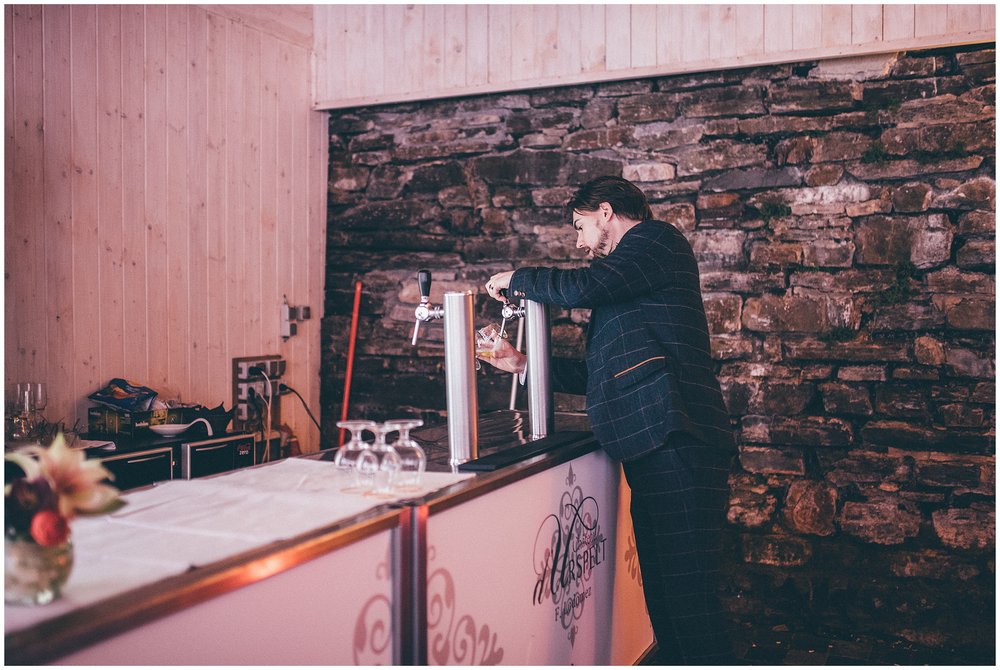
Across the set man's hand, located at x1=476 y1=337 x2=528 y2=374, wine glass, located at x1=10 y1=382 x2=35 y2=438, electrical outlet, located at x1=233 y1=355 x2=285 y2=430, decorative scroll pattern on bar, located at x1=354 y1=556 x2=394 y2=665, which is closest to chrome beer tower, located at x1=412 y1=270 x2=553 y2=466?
man's hand, located at x1=476 y1=337 x2=528 y2=374

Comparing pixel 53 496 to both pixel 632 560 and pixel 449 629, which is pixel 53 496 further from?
pixel 632 560

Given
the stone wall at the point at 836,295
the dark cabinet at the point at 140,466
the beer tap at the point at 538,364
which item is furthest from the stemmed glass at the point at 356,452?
the stone wall at the point at 836,295

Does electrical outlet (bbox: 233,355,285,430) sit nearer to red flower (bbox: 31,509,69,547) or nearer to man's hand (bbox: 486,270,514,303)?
man's hand (bbox: 486,270,514,303)

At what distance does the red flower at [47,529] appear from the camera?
3.75 ft

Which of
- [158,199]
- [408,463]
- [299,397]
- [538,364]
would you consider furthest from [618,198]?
[299,397]

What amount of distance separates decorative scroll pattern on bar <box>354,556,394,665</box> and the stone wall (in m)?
2.61

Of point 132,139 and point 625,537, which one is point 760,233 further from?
point 132,139

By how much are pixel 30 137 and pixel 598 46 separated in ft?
8.07

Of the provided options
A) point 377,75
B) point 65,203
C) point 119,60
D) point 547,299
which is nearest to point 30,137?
point 65,203

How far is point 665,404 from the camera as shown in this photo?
7.69 feet

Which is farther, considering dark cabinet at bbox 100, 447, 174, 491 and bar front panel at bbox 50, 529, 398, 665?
dark cabinet at bbox 100, 447, 174, 491

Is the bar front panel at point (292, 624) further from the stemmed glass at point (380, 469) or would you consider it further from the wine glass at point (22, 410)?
the wine glass at point (22, 410)

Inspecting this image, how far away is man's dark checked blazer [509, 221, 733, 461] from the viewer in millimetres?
2355

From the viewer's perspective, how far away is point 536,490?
222 cm
